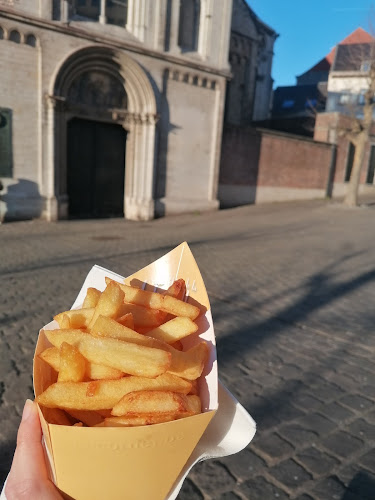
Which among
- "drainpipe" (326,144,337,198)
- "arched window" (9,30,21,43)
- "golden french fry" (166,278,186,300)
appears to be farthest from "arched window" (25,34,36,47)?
"drainpipe" (326,144,337,198)

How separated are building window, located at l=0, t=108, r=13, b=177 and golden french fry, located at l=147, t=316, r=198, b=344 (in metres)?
14.1

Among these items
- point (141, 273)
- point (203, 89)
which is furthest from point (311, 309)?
point (203, 89)

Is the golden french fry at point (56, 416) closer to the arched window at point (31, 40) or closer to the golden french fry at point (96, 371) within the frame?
the golden french fry at point (96, 371)

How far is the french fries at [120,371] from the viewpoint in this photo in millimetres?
1082

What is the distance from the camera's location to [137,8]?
1552 cm

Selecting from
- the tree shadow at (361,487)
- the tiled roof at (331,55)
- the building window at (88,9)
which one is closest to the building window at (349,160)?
the building window at (88,9)

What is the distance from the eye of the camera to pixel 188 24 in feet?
56.6

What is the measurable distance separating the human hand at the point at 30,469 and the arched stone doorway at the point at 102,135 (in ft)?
47.1

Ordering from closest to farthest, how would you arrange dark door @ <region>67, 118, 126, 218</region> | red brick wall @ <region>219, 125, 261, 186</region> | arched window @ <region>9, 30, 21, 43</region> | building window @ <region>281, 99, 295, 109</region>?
arched window @ <region>9, 30, 21, 43</region> < dark door @ <region>67, 118, 126, 218</region> < red brick wall @ <region>219, 125, 261, 186</region> < building window @ <region>281, 99, 295, 109</region>

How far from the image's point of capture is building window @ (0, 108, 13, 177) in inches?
533

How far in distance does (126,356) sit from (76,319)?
1.17 ft

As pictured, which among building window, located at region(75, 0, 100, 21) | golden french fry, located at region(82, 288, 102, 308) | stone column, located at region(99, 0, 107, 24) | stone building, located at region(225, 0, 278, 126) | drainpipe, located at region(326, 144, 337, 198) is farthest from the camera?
stone building, located at region(225, 0, 278, 126)

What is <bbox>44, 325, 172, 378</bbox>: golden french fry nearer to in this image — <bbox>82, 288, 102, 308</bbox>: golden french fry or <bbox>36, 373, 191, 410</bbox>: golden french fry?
<bbox>36, 373, 191, 410</bbox>: golden french fry

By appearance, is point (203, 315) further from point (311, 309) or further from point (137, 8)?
point (137, 8)
